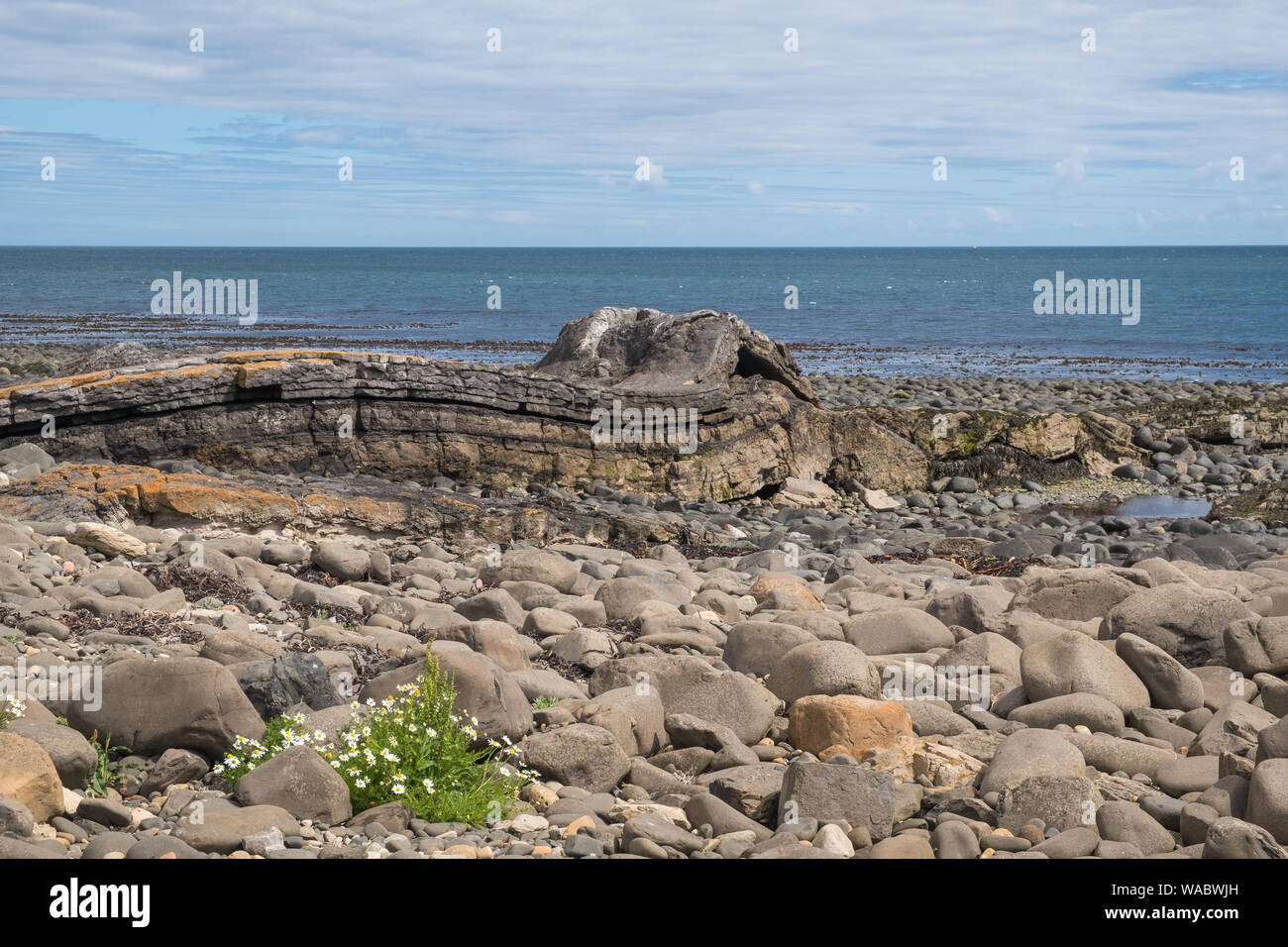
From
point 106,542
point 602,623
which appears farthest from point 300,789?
point 106,542

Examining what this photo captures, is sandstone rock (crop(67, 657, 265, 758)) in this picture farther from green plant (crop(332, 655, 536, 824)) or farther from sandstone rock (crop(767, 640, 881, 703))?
sandstone rock (crop(767, 640, 881, 703))

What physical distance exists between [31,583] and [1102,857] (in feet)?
19.1

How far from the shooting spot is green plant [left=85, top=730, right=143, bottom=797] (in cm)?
427

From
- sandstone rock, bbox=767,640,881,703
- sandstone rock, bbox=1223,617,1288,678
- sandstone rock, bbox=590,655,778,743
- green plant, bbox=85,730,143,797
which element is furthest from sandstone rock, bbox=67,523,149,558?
sandstone rock, bbox=1223,617,1288,678

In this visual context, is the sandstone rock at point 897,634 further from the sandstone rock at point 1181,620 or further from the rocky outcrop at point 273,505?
the rocky outcrop at point 273,505

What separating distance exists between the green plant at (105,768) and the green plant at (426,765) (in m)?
0.80

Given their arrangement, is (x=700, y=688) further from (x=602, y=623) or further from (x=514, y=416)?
(x=514, y=416)

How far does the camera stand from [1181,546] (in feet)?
36.4

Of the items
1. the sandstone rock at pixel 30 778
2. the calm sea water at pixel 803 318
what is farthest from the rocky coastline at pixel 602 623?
the calm sea water at pixel 803 318

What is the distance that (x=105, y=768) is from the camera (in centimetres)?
439

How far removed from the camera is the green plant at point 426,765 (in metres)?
4.25

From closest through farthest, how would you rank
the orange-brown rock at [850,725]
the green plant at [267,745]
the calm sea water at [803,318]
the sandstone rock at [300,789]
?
the sandstone rock at [300,789], the green plant at [267,745], the orange-brown rock at [850,725], the calm sea water at [803,318]

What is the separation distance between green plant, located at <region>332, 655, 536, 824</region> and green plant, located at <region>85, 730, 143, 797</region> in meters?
0.80
